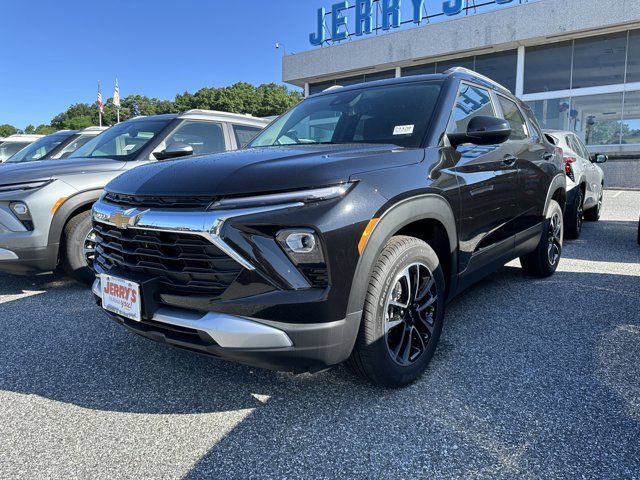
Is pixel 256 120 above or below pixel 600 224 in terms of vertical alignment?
above

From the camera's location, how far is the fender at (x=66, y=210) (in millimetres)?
4129

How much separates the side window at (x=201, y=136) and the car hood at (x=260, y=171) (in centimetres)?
284

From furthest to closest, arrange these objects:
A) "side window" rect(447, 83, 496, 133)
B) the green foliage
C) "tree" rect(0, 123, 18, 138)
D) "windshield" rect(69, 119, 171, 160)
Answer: "tree" rect(0, 123, 18, 138) < the green foliage < "windshield" rect(69, 119, 171, 160) < "side window" rect(447, 83, 496, 133)

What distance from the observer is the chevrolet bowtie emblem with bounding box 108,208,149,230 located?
7.36ft

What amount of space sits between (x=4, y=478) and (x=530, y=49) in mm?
21678

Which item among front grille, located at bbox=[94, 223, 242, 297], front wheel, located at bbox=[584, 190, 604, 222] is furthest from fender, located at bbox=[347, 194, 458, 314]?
front wheel, located at bbox=[584, 190, 604, 222]

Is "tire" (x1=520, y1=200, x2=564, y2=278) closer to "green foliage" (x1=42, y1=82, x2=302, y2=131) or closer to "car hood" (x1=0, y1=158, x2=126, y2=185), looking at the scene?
"car hood" (x1=0, y1=158, x2=126, y2=185)

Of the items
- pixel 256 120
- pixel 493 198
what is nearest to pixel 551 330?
pixel 493 198

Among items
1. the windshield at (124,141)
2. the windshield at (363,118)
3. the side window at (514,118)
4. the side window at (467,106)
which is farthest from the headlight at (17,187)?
the side window at (514,118)

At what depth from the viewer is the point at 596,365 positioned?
280 centimetres

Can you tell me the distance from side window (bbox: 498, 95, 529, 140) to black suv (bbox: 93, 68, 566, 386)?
91 centimetres

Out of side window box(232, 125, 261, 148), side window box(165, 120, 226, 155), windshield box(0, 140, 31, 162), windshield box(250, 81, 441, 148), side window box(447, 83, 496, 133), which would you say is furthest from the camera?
windshield box(0, 140, 31, 162)

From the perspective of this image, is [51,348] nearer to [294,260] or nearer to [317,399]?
[317,399]

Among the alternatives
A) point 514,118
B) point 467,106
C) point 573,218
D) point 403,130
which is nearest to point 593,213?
point 573,218
